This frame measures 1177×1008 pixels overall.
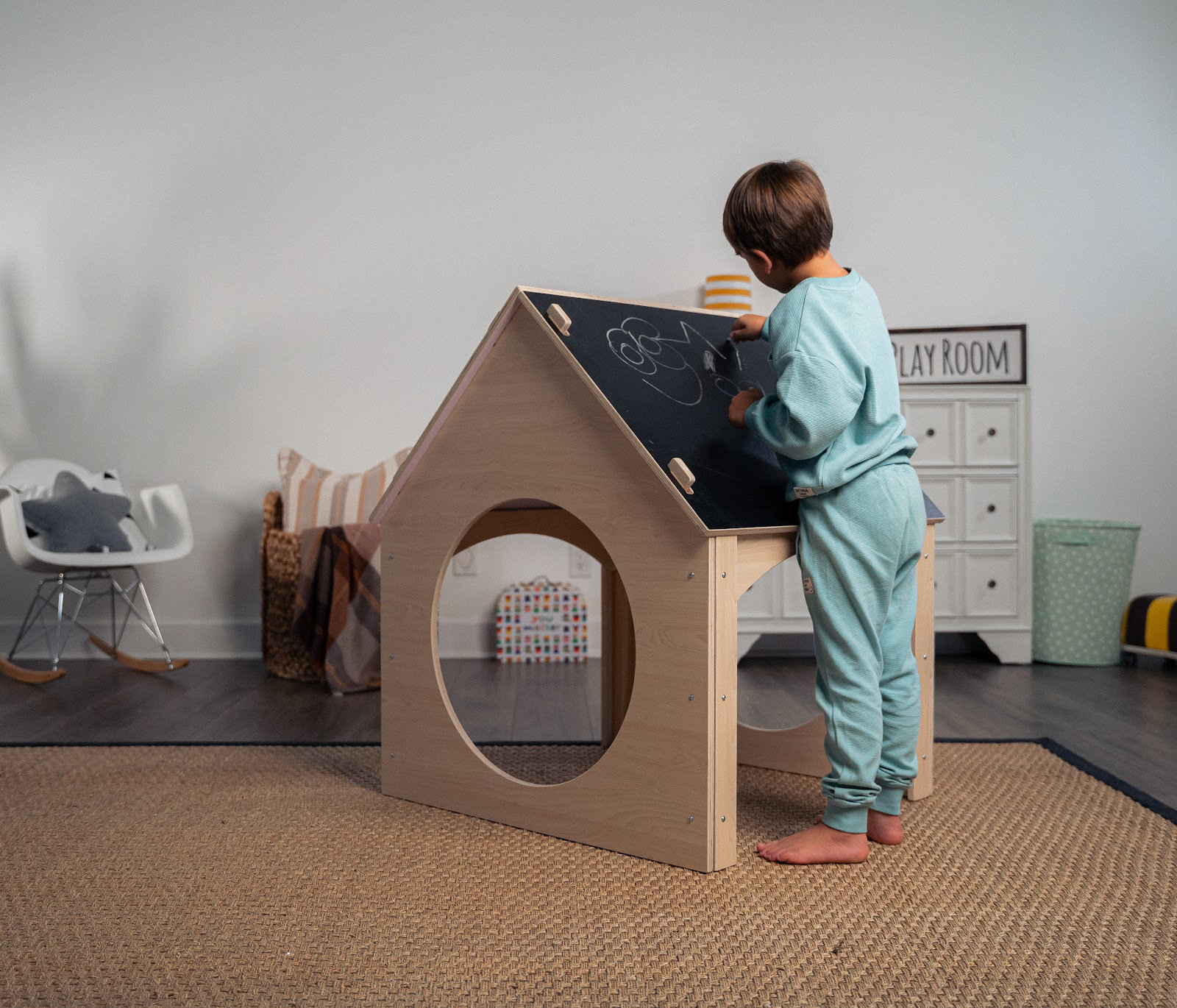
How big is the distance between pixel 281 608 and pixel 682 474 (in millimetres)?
1968

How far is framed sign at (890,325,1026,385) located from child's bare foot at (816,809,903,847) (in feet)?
7.16

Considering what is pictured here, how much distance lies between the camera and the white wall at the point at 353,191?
347 centimetres

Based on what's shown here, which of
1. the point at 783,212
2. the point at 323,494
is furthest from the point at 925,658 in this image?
the point at 323,494

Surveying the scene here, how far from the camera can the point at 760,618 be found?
331cm

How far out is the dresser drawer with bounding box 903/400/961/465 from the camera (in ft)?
10.9

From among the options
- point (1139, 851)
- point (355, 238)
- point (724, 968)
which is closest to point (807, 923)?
point (724, 968)

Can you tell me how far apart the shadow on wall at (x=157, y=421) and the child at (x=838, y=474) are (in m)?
2.41

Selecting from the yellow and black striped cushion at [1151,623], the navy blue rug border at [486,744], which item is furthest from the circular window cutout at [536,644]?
the yellow and black striped cushion at [1151,623]

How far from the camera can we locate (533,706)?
8.58 ft

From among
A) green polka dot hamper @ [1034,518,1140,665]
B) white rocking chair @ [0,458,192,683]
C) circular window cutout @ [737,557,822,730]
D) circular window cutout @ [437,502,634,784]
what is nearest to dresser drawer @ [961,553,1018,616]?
green polka dot hamper @ [1034,518,1140,665]

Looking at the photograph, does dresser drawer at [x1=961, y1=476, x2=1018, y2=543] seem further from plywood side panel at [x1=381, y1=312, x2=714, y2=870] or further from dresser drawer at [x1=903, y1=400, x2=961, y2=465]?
plywood side panel at [x1=381, y1=312, x2=714, y2=870]

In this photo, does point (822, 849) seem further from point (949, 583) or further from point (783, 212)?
point (949, 583)

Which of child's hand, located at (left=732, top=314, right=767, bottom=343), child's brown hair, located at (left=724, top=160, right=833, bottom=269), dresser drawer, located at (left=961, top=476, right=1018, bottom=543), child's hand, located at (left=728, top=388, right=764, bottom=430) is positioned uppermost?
child's brown hair, located at (left=724, top=160, right=833, bottom=269)

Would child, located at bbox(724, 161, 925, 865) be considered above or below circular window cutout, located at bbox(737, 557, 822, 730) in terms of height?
above
